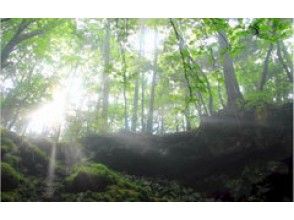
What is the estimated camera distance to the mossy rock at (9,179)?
24.8 feet

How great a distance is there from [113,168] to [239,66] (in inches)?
438

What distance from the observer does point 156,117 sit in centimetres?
3075

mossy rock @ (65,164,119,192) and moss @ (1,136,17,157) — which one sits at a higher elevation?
moss @ (1,136,17,157)

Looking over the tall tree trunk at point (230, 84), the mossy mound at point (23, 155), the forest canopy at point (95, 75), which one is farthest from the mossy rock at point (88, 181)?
the tall tree trunk at point (230, 84)

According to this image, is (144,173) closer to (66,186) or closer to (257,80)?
(66,186)

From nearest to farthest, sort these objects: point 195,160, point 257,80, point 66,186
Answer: point 66,186
point 195,160
point 257,80

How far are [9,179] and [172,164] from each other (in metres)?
5.08

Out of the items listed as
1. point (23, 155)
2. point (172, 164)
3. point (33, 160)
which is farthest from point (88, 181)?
point (172, 164)

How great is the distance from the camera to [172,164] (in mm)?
10953

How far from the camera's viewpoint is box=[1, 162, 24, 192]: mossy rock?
7552 mm

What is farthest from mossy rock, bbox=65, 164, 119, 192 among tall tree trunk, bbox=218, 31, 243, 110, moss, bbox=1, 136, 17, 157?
tall tree trunk, bbox=218, 31, 243, 110

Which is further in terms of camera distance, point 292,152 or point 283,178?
point 292,152

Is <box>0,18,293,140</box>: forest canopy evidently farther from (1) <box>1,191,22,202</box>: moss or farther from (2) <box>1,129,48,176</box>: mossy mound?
(1) <box>1,191,22,202</box>: moss
